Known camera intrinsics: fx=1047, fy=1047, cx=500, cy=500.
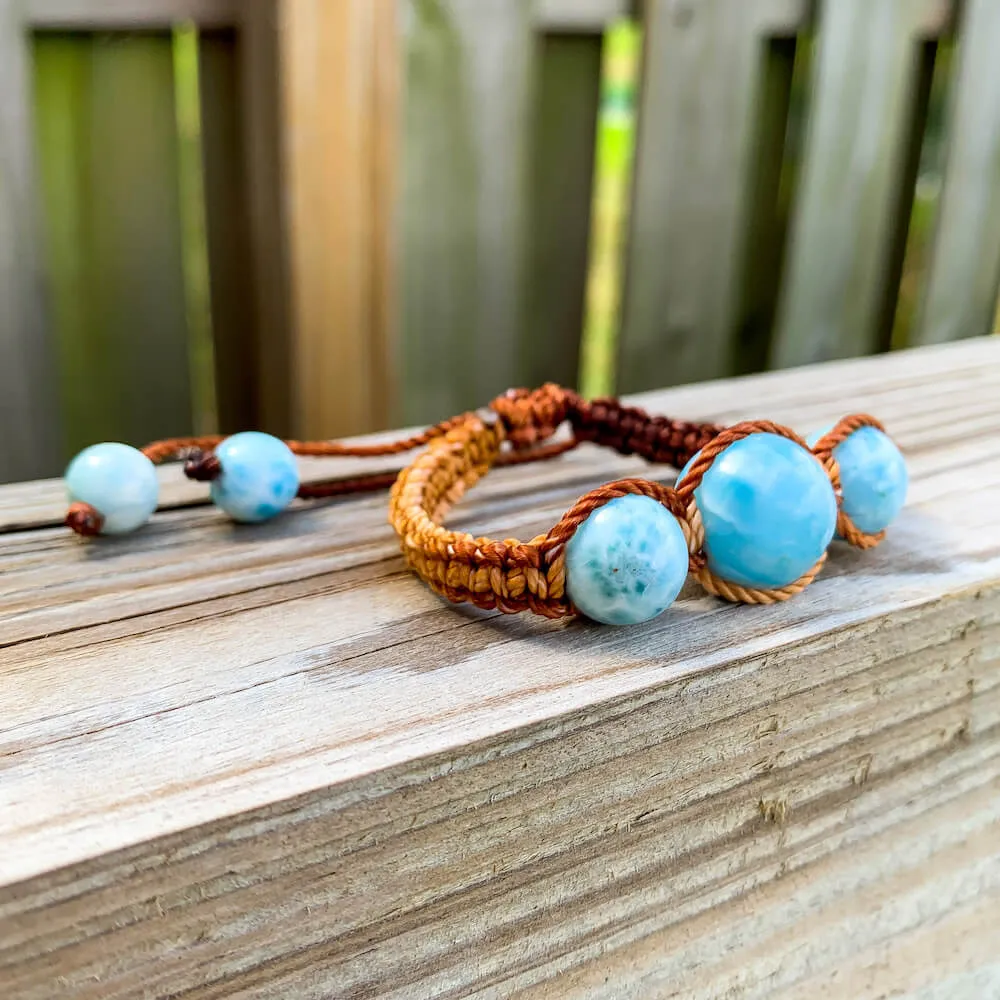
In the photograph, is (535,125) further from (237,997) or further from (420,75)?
(237,997)

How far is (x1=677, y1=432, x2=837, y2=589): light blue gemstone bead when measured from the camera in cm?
49

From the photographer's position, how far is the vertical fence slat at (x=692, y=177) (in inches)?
51.1

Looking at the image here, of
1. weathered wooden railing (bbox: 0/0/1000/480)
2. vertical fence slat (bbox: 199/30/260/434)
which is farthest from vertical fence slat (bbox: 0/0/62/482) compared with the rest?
vertical fence slat (bbox: 199/30/260/434)

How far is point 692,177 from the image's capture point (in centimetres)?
137

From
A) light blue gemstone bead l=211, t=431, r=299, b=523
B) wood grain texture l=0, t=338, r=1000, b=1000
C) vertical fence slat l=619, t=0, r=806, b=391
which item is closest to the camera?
wood grain texture l=0, t=338, r=1000, b=1000

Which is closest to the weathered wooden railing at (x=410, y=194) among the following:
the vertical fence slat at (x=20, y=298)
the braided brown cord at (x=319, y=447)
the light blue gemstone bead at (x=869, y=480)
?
the vertical fence slat at (x=20, y=298)

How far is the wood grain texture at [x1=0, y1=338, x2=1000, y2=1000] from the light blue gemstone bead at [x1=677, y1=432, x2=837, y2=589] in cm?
3

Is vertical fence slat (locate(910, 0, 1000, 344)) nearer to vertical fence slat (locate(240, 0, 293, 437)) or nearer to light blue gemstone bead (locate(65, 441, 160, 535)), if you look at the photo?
Result: vertical fence slat (locate(240, 0, 293, 437))

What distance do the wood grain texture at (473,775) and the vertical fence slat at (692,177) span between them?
79cm

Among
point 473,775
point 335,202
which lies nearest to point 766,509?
point 473,775

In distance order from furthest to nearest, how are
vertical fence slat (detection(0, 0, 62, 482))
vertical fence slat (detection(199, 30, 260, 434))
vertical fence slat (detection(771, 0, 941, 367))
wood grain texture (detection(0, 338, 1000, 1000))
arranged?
vertical fence slat (detection(771, 0, 941, 367)) → vertical fence slat (detection(199, 30, 260, 434)) → vertical fence slat (detection(0, 0, 62, 482)) → wood grain texture (detection(0, 338, 1000, 1000))

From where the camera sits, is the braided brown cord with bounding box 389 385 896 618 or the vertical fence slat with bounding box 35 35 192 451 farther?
the vertical fence slat with bounding box 35 35 192 451

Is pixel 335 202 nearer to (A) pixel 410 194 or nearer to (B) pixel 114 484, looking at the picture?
(A) pixel 410 194

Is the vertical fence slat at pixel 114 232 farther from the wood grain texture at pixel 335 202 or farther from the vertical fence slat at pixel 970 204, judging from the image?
the vertical fence slat at pixel 970 204
